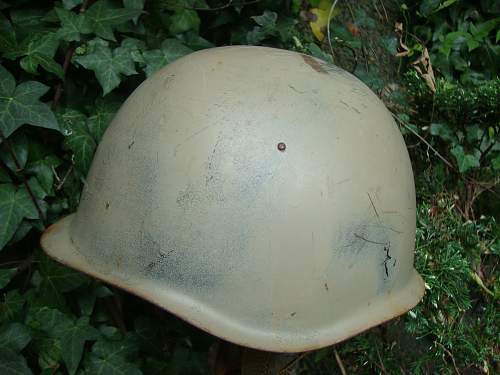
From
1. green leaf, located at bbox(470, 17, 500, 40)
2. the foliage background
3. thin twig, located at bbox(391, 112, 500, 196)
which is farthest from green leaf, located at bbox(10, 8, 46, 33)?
green leaf, located at bbox(470, 17, 500, 40)

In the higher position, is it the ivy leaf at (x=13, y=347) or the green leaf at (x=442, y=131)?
the ivy leaf at (x=13, y=347)

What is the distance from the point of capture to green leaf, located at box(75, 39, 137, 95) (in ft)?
4.90

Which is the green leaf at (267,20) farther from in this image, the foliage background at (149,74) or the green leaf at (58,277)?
the green leaf at (58,277)

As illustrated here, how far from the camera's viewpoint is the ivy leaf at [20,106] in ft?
4.53

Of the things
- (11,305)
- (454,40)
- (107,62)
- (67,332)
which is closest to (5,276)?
(11,305)

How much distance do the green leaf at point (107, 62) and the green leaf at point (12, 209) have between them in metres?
0.32

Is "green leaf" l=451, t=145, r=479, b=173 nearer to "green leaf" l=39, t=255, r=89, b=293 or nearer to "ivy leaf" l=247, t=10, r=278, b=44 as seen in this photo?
"ivy leaf" l=247, t=10, r=278, b=44

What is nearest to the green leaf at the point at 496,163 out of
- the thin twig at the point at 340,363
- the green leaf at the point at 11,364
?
the thin twig at the point at 340,363

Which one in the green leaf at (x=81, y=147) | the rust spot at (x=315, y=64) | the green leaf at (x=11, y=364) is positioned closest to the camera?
the rust spot at (x=315, y=64)

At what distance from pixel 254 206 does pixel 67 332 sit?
27.0 inches

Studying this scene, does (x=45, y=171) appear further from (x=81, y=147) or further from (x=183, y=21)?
(x=183, y=21)

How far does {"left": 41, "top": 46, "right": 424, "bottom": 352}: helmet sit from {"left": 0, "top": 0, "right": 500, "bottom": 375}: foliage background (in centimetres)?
41

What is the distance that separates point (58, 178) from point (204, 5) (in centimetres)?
63

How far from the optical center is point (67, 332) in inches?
55.6
